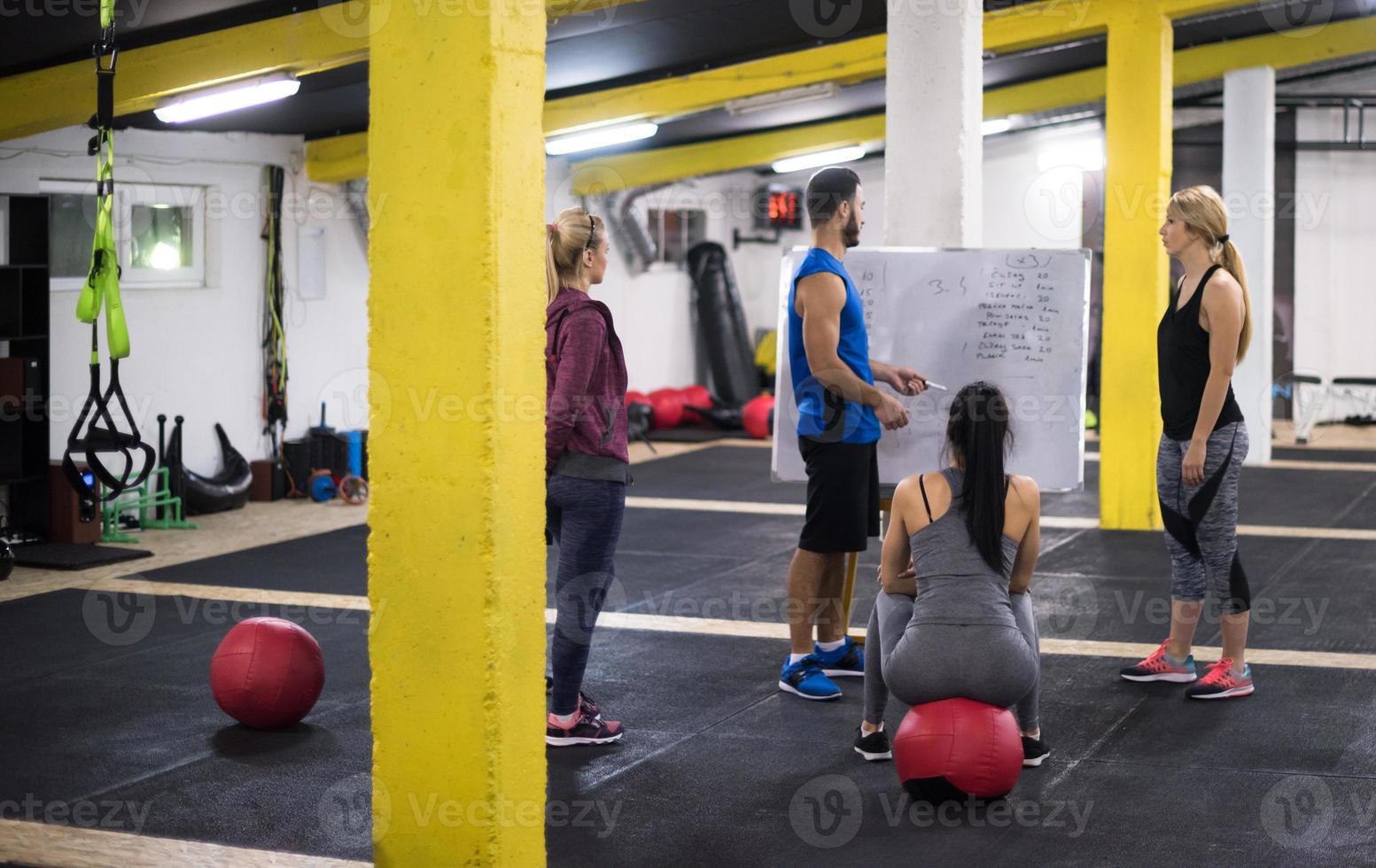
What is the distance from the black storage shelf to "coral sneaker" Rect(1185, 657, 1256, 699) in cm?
605

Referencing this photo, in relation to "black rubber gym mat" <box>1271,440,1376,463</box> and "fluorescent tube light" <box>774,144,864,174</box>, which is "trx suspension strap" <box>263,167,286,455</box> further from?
"black rubber gym mat" <box>1271,440,1376,463</box>

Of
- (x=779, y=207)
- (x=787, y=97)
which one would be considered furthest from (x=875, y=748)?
(x=779, y=207)

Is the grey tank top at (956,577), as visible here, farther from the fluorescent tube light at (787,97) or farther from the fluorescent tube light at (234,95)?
the fluorescent tube light at (787,97)

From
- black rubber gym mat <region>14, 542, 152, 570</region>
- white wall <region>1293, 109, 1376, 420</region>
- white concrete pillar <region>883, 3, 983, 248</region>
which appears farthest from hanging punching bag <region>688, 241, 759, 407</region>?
white concrete pillar <region>883, 3, 983, 248</region>

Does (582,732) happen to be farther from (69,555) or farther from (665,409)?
(665,409)

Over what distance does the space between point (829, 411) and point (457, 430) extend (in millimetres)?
2106

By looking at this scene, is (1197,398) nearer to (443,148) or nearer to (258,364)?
(443,148)

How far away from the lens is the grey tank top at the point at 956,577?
3.85m

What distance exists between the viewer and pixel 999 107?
1341cm

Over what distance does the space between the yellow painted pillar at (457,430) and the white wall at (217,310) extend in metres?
6.32

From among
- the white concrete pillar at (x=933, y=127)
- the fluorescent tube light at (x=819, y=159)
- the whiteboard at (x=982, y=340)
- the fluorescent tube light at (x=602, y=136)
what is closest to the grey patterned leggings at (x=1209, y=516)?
the whiteboard at (x=982, y=340)

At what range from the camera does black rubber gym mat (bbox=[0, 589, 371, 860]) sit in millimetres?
3820

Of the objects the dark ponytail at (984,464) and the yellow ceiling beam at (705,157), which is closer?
the dark ponytail at (984,464)

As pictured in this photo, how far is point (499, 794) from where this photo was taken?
118 inches
